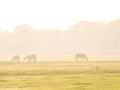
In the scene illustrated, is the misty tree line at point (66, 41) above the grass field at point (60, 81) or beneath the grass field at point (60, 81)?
above

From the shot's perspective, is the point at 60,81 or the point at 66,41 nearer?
the point at 60,81

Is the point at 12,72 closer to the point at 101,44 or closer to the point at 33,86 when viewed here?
the point at 33,86

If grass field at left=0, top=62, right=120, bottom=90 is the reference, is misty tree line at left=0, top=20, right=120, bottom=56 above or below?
above

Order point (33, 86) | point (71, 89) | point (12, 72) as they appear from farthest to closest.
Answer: point (12, 72) → point (33, 86) → point (71, 89)

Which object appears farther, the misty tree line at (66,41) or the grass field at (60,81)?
the misty tree line at (66,41)

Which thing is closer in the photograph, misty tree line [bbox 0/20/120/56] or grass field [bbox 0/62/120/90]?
grass field [bbox 0/62/120/90]

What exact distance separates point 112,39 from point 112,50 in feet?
13.3

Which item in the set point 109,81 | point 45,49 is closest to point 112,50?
point 45,49

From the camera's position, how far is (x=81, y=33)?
15300cm

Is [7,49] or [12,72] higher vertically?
[7,49]

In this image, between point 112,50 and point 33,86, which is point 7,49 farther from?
point 33,86

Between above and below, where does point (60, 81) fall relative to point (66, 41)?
below

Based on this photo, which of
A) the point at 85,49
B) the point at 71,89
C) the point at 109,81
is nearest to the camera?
the point at 71,89

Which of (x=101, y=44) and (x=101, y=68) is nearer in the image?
(x=101, y=68)
